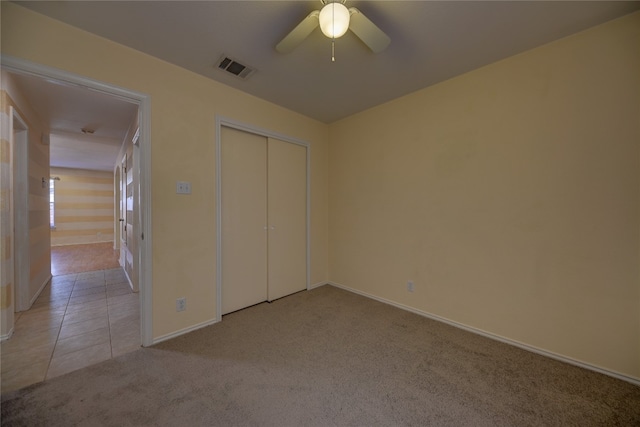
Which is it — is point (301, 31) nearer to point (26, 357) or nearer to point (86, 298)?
point (26, 357)

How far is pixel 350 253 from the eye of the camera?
A: 130 inches

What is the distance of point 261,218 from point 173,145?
1.20 metres

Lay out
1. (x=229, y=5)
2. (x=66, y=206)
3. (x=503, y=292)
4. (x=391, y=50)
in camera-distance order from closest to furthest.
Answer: (x=229, y=5) → (x=391, y=50) → (x=503, y=292) → (x=66, y=206)

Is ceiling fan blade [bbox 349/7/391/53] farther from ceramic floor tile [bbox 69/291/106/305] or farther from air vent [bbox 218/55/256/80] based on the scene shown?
ceramic floor tile [bbox 69/291/106/305]

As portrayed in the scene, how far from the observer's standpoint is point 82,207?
7488 mm

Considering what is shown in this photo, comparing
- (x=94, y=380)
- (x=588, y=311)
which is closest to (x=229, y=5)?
(x=94, y=380)

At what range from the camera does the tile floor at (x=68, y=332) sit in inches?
67.8

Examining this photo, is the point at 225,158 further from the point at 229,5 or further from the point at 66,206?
the point at 66,206

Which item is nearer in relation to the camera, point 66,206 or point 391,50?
point 391,50

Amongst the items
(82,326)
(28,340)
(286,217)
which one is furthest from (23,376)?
(286,217)

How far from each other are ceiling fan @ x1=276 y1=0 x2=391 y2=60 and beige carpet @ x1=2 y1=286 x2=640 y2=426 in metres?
2.20

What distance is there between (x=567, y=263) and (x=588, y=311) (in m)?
0.35

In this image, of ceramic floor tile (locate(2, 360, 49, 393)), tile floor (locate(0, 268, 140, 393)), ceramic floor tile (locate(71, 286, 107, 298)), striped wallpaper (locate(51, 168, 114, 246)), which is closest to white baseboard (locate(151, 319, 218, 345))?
tile floor (locate(0, 268, 140, 393))

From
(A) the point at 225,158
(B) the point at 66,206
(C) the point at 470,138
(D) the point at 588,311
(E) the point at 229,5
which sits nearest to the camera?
(E) the point at 229,5
